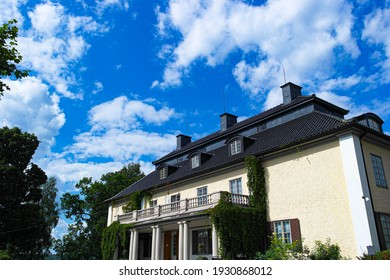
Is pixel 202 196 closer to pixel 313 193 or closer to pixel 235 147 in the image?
pixel 235 147

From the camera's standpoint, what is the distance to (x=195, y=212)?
831 inches

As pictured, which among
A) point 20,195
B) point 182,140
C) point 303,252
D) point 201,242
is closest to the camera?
point 303,252

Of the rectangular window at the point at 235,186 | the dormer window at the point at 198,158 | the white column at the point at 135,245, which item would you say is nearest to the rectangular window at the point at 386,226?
the rectangular window at the point at 235,186

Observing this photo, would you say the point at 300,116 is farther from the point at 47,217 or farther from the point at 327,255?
the point at 47,217

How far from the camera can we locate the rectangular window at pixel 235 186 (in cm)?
2213

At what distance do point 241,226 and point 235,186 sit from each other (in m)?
3.88

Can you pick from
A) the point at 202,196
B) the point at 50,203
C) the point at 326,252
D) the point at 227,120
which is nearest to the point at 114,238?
the point at 202,196

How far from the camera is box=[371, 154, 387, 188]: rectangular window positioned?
17594 mm

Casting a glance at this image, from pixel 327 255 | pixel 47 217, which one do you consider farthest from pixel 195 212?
pixel 47 217

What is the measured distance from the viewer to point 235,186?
73.6 feet

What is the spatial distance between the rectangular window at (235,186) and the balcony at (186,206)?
3.52 feet

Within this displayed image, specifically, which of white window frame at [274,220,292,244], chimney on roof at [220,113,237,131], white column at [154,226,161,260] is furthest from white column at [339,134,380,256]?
chimney on roof at [220,113,237,131]
